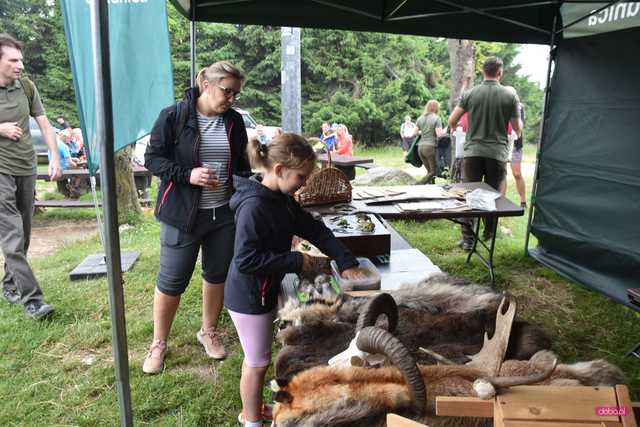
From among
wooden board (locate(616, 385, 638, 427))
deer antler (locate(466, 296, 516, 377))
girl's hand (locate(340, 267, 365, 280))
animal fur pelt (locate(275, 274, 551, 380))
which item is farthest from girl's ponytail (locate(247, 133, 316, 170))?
wooden board (locate(616, 385, 638, 427))

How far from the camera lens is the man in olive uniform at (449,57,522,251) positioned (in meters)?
5.08

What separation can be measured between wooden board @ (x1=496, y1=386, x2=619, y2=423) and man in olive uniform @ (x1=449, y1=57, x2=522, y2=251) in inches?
158

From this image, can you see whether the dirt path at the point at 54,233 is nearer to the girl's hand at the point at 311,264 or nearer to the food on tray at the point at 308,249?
the food on tray at the point at 308,249

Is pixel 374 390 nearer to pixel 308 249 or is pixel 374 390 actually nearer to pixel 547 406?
pixel 547 406

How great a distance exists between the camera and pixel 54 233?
22.6 feet

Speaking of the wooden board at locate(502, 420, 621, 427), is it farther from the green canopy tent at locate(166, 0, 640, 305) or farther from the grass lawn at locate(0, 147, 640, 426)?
the green canopy tent at locate(166, 0, 640, 305)

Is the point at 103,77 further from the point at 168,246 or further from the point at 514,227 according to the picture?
the point at 514,227

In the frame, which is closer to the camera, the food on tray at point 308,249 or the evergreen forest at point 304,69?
the food on tray at point 308,249

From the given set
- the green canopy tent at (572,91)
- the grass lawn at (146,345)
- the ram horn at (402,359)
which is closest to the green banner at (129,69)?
the green canopy tent at (572,91)

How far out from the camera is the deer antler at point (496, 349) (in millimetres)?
1743

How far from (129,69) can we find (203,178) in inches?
44.4

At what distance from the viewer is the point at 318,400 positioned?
1.55m

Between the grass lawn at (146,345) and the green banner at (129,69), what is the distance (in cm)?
128

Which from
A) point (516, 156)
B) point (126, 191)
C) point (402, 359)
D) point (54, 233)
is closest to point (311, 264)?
point (402, 359)
